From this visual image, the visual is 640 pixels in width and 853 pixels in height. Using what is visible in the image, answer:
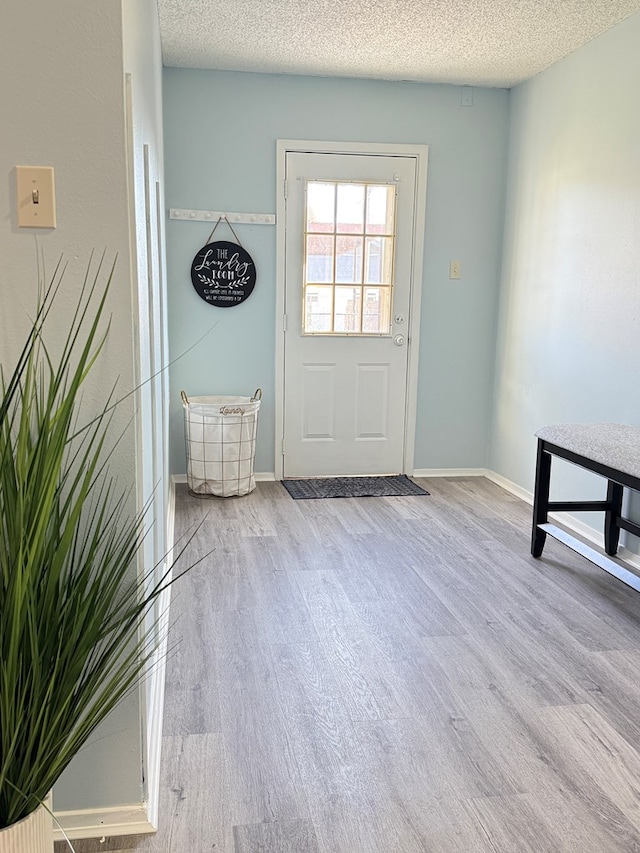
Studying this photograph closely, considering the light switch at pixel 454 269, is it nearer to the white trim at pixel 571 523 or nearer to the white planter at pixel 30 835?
the white trim at pixel 571 523

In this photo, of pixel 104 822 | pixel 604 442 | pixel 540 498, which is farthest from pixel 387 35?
pixel 104 822

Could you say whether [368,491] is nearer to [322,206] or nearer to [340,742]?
[322,206]

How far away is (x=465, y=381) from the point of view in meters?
4.93

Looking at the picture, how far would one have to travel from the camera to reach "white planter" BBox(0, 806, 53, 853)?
3.89 ft

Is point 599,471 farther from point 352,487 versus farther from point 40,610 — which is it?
point 40,610

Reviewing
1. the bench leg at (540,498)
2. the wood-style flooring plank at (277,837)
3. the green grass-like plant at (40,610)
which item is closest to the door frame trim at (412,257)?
the bench leg at (540,498)

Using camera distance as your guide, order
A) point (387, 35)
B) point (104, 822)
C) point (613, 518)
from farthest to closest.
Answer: point (387, 35) → point (613, 518) → point (104, 822)

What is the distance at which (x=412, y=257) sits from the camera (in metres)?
4.71

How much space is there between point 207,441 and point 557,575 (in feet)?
6.66

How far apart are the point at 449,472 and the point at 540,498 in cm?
157

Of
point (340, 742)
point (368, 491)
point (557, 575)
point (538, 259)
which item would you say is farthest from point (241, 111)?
point (340, 742)

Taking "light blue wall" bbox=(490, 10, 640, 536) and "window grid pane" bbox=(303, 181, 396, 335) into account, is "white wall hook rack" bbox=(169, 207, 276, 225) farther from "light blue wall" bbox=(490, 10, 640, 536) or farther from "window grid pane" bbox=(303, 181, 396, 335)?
"light blue wall" bbox=(490, 10, 640, 536)

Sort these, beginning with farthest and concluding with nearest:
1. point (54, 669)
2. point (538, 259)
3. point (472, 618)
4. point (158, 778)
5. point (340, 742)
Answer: point (538, 259) < point (472, 618) < point (340, 742) < point (158, 778) < point (54, 669)

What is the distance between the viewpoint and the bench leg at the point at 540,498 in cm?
338
